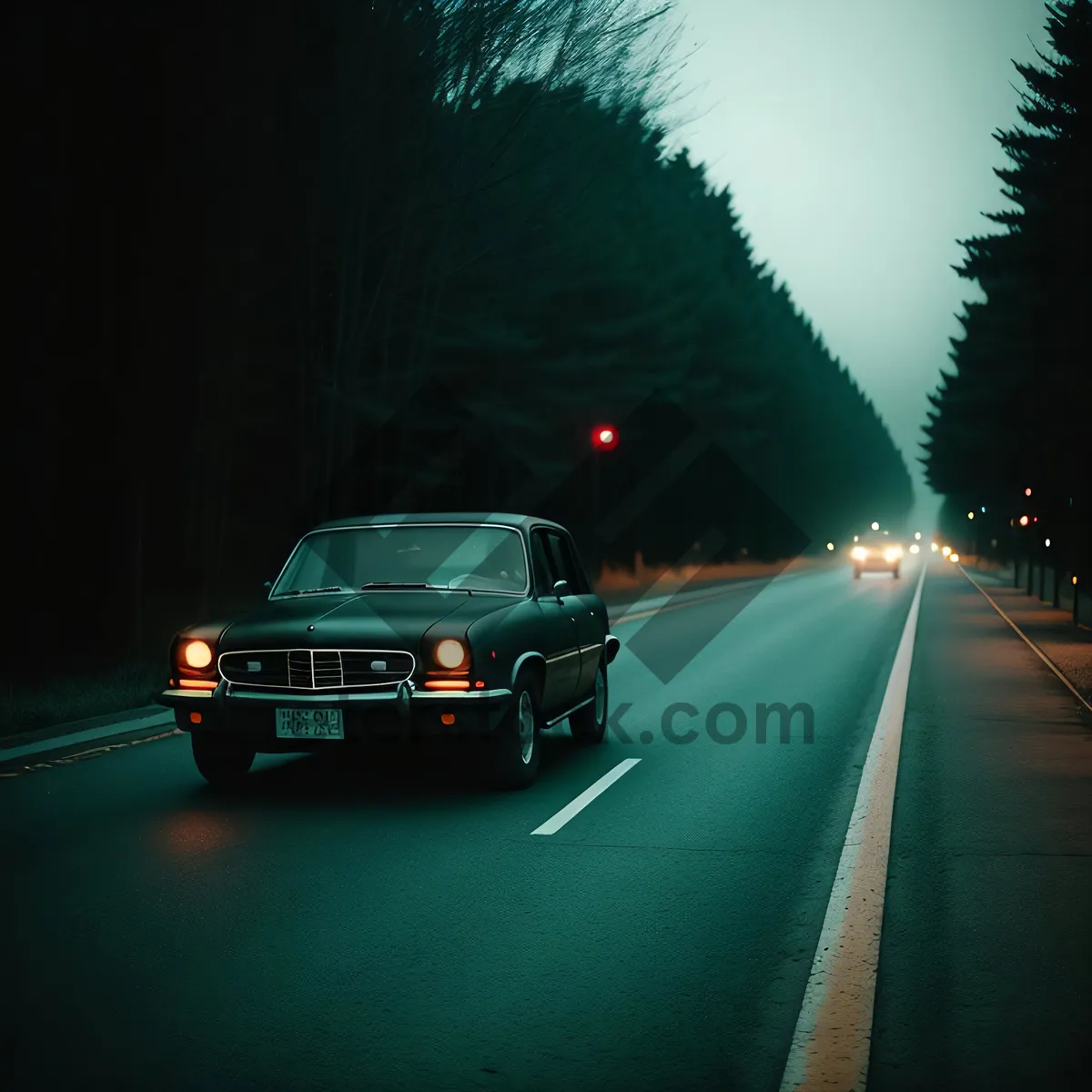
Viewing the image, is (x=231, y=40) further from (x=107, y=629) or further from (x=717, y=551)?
(x=717, y=551)

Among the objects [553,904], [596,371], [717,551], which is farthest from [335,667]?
[717,551]

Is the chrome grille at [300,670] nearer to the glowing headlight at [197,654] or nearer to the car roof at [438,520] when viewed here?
the glowing headlight at [197,654]

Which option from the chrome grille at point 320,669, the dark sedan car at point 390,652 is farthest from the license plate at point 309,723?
the chrome grille at point 320,669

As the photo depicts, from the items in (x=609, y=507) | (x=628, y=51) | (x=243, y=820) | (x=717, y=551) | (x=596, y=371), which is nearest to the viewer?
(x=243, y=820)

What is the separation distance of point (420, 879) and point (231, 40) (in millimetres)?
13546

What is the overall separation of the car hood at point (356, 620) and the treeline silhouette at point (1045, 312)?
60.3 ft

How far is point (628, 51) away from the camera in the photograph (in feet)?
65.0

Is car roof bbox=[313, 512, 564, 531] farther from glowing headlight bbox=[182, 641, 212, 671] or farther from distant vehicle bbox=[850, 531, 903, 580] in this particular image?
distant vehicle bbox=[850, 531, 903, 580]

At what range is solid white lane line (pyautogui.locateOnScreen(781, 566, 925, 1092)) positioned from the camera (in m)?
4.21

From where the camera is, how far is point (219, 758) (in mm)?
9016

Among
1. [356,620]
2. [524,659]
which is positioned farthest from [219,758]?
[524,659]

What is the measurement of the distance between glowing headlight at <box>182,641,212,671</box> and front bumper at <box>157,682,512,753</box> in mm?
246

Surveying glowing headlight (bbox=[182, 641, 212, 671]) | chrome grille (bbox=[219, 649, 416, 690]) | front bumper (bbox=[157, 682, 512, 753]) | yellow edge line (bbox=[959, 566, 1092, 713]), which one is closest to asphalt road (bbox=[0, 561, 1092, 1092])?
front bumper (bbox=[157, 682, 512, 753])

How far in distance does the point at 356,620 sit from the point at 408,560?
1.30m
